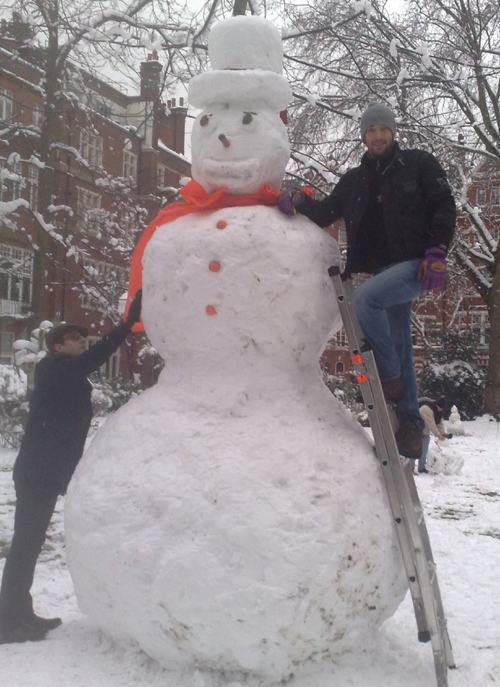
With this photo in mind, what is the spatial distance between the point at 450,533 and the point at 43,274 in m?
6.47

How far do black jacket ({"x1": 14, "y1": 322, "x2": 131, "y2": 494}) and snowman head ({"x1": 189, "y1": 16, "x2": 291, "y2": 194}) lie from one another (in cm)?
97

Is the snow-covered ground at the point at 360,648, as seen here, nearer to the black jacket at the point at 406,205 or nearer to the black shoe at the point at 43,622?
the black shoe at the point at 43,622

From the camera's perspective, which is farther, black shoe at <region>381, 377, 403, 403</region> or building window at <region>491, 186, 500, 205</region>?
building window at <region>491, 186, 500, 205</region>

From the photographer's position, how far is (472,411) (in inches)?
702

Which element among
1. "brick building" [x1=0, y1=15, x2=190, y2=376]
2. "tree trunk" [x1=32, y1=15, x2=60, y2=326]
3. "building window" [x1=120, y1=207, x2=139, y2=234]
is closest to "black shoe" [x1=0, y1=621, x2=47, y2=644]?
"brick building" [x1=0, y1=15, x2=190, y2=376]

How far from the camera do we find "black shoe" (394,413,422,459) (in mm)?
2992

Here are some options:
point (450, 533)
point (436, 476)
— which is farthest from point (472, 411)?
point (450, 533)

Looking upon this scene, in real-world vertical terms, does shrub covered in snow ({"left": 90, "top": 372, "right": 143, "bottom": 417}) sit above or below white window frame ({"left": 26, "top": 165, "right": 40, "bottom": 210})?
below

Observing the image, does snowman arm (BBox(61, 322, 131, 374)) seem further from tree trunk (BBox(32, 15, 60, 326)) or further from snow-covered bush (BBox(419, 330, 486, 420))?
snow-covered bush (BBox(419, 330, 486, 420))

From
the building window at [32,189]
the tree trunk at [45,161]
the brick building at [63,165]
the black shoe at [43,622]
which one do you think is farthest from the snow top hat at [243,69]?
the building window at [32,189]

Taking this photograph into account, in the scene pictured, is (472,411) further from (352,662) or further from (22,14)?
(352,662)

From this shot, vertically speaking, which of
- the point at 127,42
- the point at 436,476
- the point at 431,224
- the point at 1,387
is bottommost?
the point at 436,476

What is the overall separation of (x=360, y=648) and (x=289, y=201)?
2108mm

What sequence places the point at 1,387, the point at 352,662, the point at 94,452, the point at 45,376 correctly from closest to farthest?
the point at 352,662 → the point at 94,452 → the point at 45,376 → the point at 1,387
